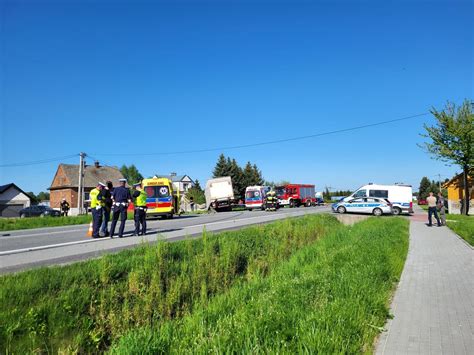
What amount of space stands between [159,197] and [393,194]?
18.9 meters

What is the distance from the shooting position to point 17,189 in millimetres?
64062

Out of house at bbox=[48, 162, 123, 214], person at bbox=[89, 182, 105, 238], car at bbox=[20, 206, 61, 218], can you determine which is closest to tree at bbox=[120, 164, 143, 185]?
house at bbox=[48, 162, 123, 214]

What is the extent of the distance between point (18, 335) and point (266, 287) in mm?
3660

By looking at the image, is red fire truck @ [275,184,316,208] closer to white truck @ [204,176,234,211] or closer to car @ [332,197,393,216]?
white truck @ [204,176,234,211]

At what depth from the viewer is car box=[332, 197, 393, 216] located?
29688 mm

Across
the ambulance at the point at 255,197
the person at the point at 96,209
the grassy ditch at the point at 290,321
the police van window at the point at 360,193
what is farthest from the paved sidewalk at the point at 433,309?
the ambulance at the point at 255,197

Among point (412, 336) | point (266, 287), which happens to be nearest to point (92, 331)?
point (266, 287)

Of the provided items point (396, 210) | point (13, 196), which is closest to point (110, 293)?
point (396, 210)

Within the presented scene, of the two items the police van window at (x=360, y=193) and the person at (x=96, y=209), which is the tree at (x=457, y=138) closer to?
the police van window at (x=360, y=193)

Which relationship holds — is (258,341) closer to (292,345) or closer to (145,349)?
(292,345)

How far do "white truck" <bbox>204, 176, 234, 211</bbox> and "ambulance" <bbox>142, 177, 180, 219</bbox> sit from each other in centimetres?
1619

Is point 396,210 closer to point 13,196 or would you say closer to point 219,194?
point 219,194

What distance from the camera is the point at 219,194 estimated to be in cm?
4288

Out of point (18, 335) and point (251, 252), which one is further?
point (251, 252)
